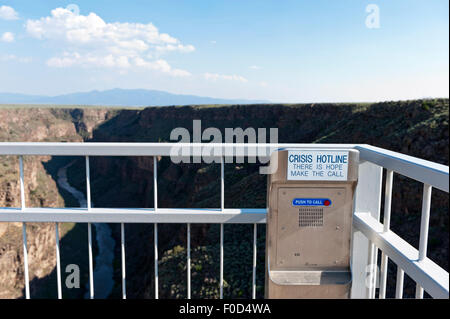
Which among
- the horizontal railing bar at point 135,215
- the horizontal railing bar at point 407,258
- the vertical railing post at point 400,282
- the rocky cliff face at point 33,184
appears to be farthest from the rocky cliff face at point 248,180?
the rocky cliff face at point 33,184

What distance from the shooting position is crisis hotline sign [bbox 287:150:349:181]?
6.23ft

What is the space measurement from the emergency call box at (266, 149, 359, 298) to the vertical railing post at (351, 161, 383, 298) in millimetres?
140

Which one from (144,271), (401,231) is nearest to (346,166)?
(401,231)

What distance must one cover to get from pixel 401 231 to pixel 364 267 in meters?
11.8

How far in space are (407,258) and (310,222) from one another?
0.51 meters

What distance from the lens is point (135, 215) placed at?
208 cm

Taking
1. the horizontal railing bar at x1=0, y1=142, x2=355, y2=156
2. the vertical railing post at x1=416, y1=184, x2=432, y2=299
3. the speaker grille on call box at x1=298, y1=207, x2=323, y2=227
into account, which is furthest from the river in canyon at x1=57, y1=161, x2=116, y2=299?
the vertical railing post at x1=416, y1=184, x2=432, y2=299

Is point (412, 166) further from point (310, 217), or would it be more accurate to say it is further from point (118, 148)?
point (118, 148)

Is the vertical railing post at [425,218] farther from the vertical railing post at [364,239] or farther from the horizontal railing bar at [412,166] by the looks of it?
the vertical railing post at [364,239]

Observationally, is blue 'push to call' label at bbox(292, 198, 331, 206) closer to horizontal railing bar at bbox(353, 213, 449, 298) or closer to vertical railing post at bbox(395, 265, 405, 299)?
horizontal railing bar at bbox(353, 213, 449, 298)

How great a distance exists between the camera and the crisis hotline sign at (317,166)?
6.23 feet

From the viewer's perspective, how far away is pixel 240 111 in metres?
37.5

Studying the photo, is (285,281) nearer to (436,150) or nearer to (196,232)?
(436,150)

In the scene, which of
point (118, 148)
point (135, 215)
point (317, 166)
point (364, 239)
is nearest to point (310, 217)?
point (317, 166)
